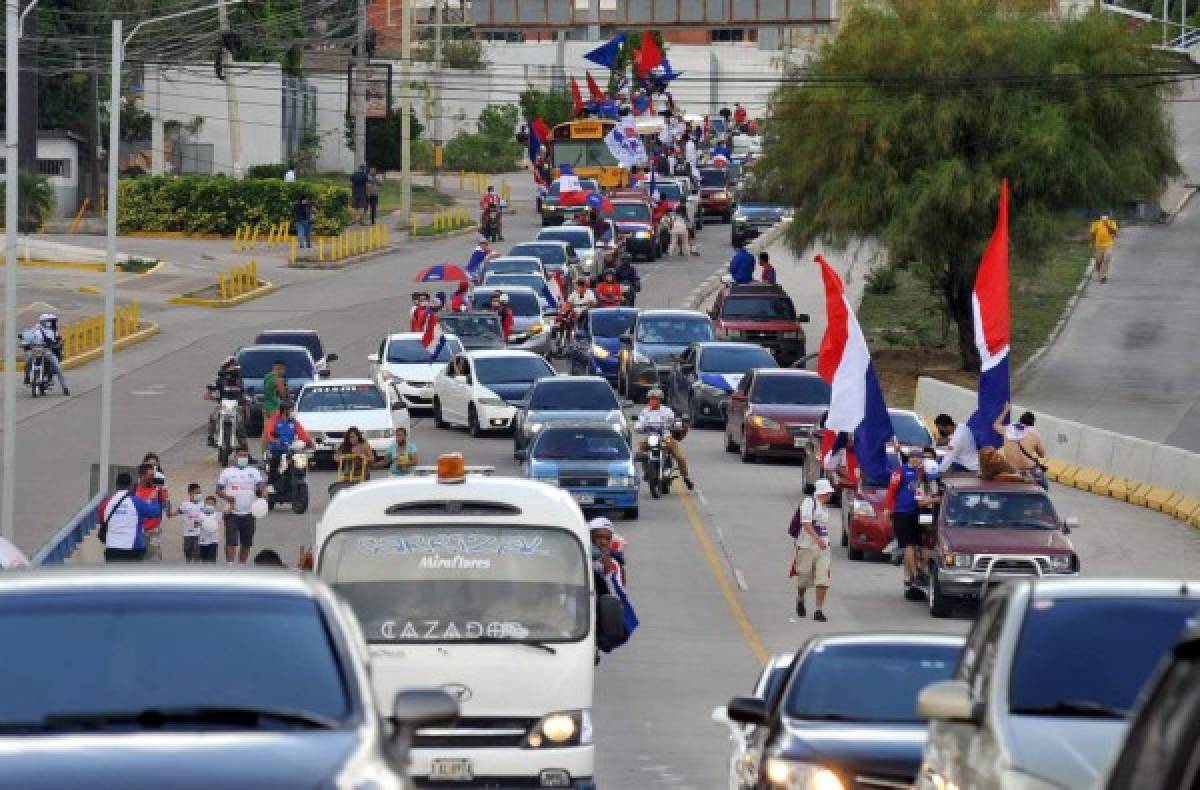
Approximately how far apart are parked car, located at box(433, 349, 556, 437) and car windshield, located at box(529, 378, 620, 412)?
8.09 feet

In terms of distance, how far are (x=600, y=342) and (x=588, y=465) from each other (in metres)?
16.0

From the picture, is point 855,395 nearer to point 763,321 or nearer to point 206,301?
point 763,321

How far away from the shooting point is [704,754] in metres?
20.1

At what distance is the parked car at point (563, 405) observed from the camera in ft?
129

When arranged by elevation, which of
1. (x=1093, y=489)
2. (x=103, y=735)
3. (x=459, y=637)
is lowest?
(x=1093, y=489)

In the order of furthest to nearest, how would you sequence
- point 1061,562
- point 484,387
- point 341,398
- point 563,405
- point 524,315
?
point 524,315 < point 484,387 < point 341,398 < point 563,405 < point 1061,562

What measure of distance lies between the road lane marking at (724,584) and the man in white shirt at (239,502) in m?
5.38

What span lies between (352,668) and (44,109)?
8372cm

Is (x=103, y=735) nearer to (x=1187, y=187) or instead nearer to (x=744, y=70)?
(x=1187, y=187)

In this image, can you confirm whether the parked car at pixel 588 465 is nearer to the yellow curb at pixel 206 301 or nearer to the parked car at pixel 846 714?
the parked car at pixel 846 714

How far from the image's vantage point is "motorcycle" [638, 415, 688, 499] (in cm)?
3716

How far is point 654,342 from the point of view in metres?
49.2

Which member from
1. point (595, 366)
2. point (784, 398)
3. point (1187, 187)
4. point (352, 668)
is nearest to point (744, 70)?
point (1187, 187)

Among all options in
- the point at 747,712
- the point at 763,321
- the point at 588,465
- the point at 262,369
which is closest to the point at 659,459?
the point at 588,465
